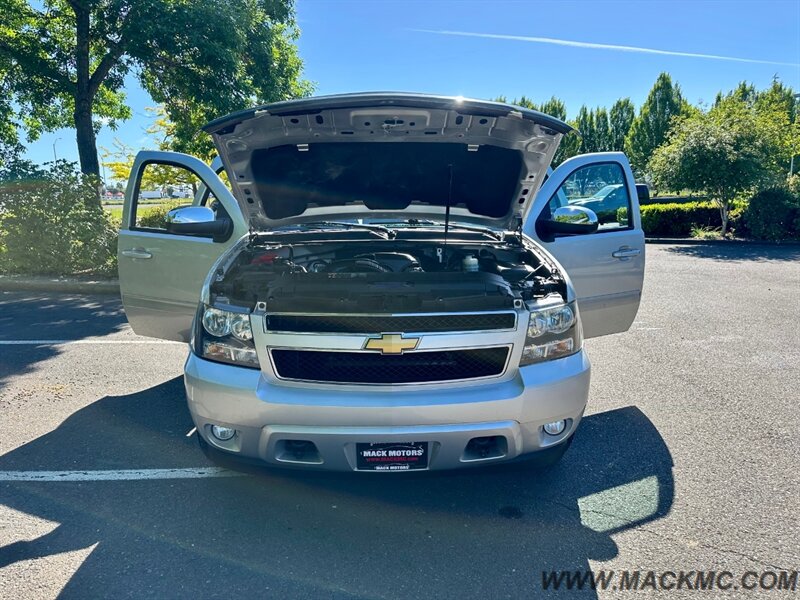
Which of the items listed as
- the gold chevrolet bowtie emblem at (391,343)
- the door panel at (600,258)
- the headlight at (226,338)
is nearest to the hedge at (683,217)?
the door panel at (600,258)

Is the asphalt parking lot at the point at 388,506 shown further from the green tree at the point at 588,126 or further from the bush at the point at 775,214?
the green tree at the point at 588,126

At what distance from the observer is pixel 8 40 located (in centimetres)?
1071

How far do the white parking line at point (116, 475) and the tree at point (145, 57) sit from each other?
27.8 ft

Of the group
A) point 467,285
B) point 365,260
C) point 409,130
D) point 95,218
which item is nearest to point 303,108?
point 409,130

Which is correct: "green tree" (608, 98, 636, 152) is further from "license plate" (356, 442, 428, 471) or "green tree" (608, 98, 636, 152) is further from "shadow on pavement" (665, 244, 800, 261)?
"license plate" (356, 442, 428, 471)

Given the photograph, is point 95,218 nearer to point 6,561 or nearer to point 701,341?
point 6,561

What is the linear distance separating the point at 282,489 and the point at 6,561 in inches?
47.9

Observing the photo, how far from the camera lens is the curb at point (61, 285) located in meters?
8.88

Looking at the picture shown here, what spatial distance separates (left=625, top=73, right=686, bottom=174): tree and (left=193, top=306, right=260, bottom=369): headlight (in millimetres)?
40340

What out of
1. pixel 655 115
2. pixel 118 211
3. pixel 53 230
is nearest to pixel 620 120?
pixel 655 115

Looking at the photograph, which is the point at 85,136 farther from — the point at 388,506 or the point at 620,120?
the point at 620,120

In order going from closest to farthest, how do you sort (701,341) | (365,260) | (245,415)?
(245,415) → (365,260) → (701,341)

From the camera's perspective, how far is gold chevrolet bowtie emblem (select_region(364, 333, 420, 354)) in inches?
98.3

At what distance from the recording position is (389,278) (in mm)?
2898
